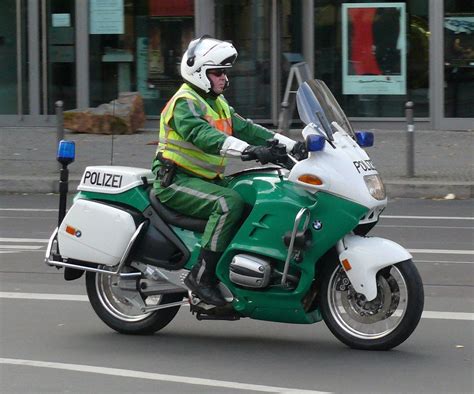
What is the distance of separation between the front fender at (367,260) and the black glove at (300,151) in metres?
0.53

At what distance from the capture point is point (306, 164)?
6098 mm

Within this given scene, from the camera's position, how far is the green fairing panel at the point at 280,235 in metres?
6.09

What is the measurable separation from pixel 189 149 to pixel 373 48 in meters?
13.8

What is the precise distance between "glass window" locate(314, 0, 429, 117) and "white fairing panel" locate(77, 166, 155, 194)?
44.0ft

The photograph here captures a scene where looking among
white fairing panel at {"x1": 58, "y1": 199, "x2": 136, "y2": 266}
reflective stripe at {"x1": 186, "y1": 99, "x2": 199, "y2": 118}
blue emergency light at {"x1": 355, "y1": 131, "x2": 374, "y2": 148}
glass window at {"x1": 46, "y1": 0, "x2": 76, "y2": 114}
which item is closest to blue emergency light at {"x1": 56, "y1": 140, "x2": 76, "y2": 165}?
white fairing panel at {"x1": 58, "y1": 199, "x2": 136, "y2": 266}

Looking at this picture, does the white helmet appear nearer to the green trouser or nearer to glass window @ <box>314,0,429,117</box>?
the green trouser

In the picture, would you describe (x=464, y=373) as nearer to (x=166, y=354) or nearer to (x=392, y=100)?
(x=166, y=354)

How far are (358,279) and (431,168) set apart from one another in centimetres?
945

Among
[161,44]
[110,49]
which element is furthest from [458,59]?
[110,49]

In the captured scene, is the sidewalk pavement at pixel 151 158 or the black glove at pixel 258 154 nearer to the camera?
the black glove at pixel 258 154

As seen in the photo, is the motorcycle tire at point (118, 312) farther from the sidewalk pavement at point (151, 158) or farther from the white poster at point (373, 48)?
the white poster at point (373, 48)

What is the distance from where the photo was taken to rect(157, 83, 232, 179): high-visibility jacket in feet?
21.3

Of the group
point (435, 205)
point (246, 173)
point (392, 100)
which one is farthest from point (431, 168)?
point (246, 173)

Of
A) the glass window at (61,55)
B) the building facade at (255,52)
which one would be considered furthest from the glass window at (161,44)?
the glass window at (61,55)
